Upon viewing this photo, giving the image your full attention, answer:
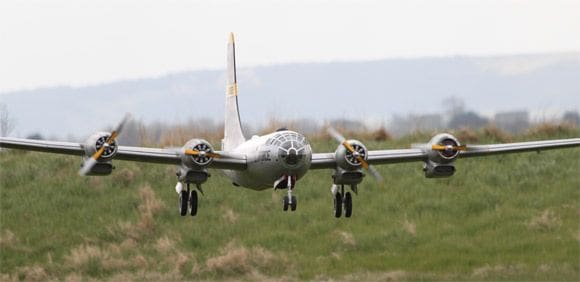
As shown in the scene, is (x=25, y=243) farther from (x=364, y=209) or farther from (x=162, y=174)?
(x=364, y=209)

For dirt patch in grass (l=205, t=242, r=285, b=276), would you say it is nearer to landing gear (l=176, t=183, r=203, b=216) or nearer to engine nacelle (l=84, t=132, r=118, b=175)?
landing gear (l=176, t=183, r=203, b=216)

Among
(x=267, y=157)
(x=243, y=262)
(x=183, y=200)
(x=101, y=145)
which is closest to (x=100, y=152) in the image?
(x=101, y=145)

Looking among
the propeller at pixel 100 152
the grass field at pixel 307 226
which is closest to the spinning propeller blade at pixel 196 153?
the propeller at pixel 100 152

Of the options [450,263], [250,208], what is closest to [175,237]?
[250,208]

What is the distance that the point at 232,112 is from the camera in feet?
189

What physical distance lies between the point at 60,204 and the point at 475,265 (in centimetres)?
4420

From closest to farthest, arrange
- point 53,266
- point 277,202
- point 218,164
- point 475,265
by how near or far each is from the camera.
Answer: point 218,164
point 475,265
point 53,266
point 277,202

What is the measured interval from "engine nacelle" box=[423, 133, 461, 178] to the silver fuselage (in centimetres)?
732

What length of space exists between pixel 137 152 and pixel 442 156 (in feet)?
45.5

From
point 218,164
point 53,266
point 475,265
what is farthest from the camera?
point 53,266

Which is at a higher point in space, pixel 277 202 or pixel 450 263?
pixel 277 202

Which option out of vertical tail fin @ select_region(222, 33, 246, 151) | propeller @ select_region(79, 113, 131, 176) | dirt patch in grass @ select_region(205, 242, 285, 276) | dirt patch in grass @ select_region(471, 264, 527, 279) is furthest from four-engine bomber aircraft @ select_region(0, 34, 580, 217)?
dirt patch in grass @ select_region(205, 242, 285, 276)

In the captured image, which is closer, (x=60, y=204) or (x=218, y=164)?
(x=218, y=164)

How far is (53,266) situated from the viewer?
107 m
